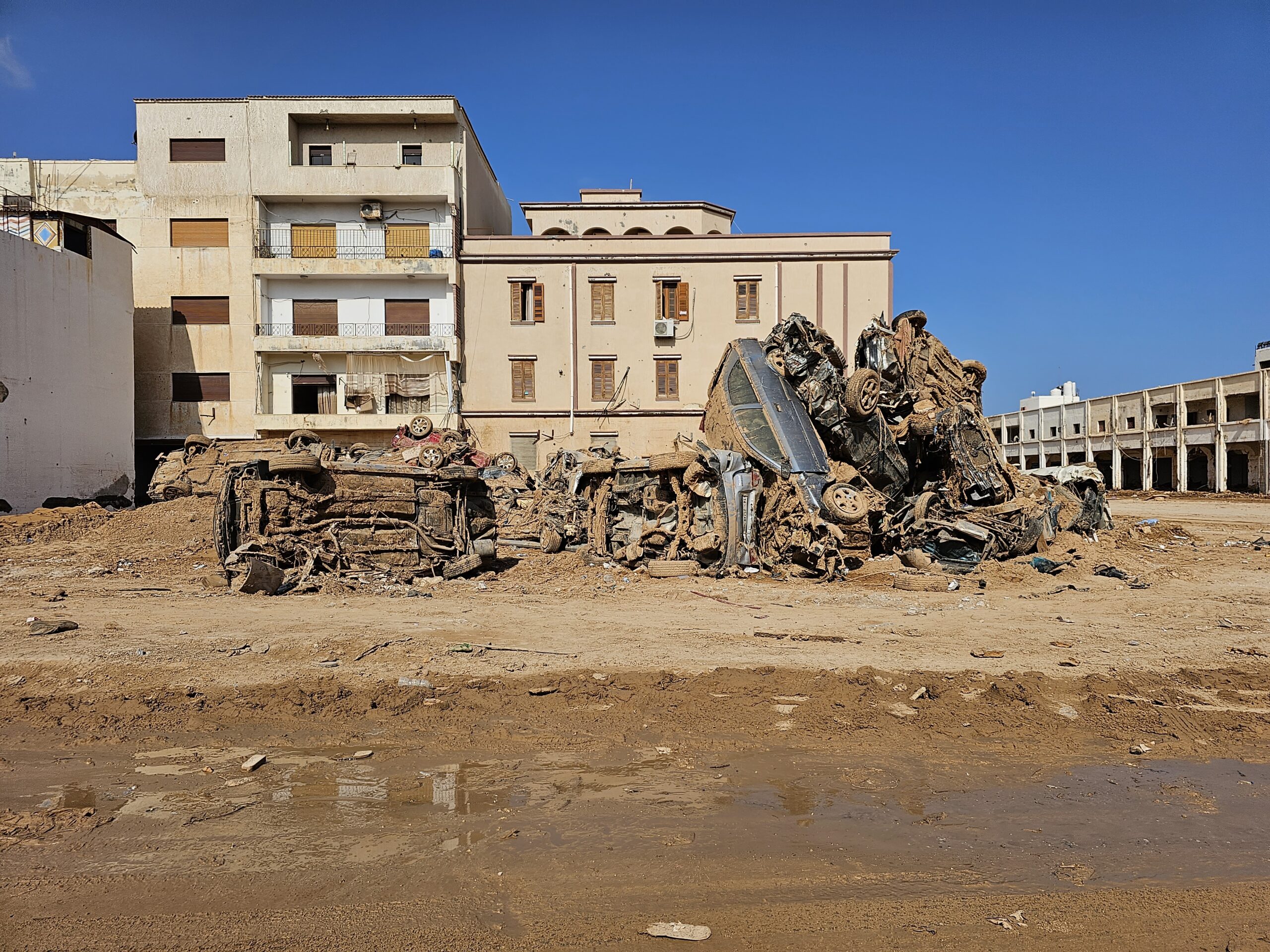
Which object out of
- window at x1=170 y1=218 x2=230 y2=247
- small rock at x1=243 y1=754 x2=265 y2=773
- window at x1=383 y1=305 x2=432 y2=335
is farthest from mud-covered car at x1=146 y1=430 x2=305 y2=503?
small rock at x1=243 y1=754 x2=265 y2=773

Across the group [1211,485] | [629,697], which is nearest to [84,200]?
[629,697]

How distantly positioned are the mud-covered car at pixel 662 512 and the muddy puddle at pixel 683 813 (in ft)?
22.8

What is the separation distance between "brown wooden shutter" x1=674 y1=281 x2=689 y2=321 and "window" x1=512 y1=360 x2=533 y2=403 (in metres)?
6.57

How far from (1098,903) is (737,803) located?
1.81 m

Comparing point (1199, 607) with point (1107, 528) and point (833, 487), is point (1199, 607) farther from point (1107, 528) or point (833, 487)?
point (1107, 528)

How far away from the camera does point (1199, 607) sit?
9.41 m

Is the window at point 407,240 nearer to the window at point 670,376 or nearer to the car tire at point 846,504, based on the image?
the window at point 670,376

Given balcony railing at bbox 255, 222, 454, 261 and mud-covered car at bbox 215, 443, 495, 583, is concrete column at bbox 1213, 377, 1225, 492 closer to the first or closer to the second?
balcony railing at bbox 255, 222, 454, 261

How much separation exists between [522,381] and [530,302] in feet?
11.0

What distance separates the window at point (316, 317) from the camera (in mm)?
32312

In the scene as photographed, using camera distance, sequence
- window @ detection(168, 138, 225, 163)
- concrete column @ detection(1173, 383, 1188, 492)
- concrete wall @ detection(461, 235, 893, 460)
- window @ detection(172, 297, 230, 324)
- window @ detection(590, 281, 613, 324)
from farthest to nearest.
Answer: concrete column @ detection(1173, 383, 1188, 492) < window @ detection(590, 281, 613, 324) < concrete wall @ detection(461, 235, 893, 460) < window @ detection(172, 297, 230, 324) < window @ detection(168, 138, 225, 163)

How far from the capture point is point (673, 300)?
32.6 m

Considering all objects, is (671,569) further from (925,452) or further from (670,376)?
(670,376)

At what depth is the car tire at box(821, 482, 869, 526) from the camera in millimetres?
11781
